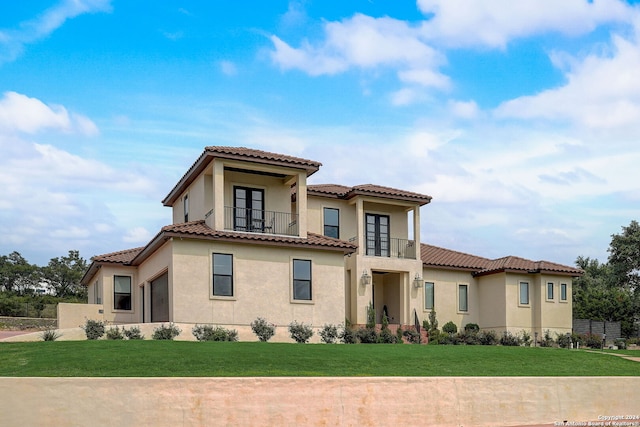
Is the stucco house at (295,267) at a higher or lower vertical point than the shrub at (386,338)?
higher

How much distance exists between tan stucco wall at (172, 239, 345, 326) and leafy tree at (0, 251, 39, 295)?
51973mm

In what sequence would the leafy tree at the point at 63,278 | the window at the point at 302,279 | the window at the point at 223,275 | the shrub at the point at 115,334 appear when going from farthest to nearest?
the leafy tree at the point at 63,278
the window at the point at 302,279
the window at the point at 223,275
the shrub at the point at 115,334

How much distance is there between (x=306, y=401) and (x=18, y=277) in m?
66.4

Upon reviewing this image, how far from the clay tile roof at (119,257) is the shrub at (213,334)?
32.2ft

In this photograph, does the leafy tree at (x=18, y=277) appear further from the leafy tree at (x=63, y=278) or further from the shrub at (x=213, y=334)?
the shrub at (x=213, y=334)

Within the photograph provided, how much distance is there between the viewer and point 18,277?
247 feet

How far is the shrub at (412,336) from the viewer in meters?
32.8

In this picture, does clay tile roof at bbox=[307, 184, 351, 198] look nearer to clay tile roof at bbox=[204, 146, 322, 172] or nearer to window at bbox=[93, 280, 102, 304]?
clay tile roof at bbox=[204, 146, 322, 172]

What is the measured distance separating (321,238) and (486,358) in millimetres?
10763

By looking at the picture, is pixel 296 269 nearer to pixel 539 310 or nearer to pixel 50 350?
pixel 50 350

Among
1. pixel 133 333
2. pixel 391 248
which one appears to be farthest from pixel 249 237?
pixel 391 248

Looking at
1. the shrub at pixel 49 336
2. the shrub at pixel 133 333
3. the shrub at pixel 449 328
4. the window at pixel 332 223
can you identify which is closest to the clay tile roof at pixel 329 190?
the window at pixel 332 223

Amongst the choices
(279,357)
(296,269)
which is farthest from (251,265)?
(279,357)

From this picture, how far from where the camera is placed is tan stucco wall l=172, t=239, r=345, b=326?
92.3ft
